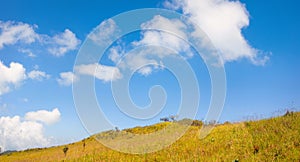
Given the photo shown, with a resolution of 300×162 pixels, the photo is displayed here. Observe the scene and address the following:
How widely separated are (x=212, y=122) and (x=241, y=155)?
10612 millimetres

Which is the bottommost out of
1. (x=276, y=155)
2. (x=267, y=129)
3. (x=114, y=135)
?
(x=276, y=155)

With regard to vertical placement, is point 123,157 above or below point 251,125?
below

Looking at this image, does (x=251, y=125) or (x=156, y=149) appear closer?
(x=156, y=149)

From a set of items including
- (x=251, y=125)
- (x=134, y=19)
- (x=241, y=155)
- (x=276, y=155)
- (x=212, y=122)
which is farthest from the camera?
(x=212, y=122)

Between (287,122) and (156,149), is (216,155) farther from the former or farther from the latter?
(287,122)

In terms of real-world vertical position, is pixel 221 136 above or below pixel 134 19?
below

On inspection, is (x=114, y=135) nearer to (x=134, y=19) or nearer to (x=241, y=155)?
(x=134, y=19)

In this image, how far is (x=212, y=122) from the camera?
836 inches

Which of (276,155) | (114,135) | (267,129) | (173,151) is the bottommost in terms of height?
(276,155)

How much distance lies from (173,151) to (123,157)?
85.0 inches

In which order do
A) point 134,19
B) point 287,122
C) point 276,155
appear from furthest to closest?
point 287,122 → point 134,19 → point 276,155

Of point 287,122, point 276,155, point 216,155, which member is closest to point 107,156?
point 216,155

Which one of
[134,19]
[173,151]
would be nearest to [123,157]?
[173,151]

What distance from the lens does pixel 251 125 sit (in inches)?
611
